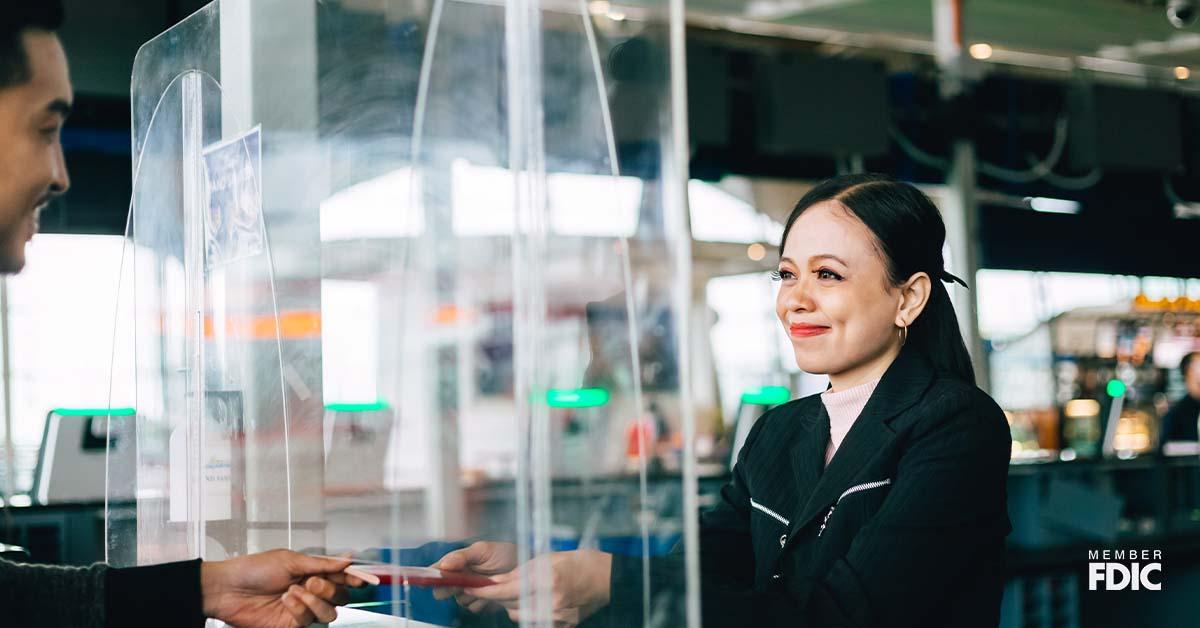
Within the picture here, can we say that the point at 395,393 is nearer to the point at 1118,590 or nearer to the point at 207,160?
the point at 207,160

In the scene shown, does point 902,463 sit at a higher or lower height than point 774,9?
lower

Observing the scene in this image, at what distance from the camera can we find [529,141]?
1263mm

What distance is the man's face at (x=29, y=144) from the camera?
52.0 inches

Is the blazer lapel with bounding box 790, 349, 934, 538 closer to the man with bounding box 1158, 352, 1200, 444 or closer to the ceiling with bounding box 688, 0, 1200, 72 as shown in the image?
the man with bounding box 1158, 352, 1200, 444

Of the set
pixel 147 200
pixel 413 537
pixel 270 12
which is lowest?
pixel 413 537

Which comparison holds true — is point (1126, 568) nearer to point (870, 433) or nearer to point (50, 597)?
point (870, 433)

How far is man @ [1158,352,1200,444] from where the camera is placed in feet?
25.1

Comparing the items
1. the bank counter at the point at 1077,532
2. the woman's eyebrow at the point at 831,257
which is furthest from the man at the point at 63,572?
the bank counter at the point at 1077,532

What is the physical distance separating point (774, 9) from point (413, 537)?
317 inches

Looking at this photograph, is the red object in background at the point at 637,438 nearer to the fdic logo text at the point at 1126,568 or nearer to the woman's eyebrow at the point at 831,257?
the woman's eyebrow at the point at 831,257

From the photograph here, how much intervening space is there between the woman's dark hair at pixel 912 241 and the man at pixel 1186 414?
21.1ft

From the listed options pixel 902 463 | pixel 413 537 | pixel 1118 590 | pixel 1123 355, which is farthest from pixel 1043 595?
pixel 1123 355

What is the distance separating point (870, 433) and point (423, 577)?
60 cm

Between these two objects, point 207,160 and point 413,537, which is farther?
point 207,160
